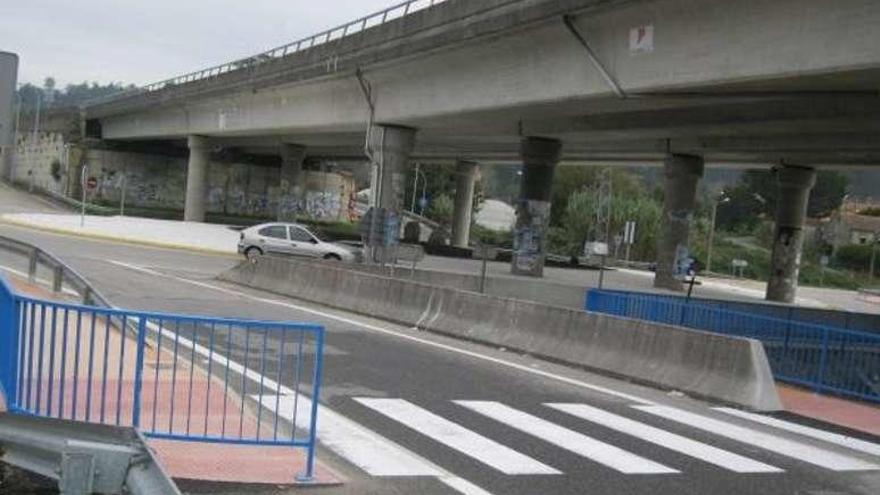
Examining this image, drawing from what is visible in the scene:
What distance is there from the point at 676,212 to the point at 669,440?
31018 mm

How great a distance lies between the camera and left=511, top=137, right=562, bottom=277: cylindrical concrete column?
1560 inches

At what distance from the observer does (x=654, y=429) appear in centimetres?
1050

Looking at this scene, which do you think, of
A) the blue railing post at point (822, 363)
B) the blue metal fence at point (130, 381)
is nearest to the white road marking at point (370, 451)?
the blue metal fence at point (130, 381)

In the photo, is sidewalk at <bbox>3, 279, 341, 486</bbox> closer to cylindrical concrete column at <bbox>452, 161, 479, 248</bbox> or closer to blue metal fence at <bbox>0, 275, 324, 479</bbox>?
blue metal fence at <bbox>0, 275, 324, 479</bbox>

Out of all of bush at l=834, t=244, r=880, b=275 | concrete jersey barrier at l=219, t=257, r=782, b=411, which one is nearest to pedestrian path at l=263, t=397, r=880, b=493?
concrete jersey barrier at l=219, t=257, r=782, b=411

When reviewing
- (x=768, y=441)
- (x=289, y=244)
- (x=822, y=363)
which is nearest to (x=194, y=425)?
(x=768, y=441)

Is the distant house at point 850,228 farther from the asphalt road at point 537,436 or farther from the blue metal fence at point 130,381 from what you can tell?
the blue metal fence at point 130,381

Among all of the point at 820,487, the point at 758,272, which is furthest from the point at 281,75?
the point at 758,272

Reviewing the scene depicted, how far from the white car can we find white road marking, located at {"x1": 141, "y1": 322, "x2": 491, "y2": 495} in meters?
26.4

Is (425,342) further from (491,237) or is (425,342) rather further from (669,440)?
(491,237)

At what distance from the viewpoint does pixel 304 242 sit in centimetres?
3694

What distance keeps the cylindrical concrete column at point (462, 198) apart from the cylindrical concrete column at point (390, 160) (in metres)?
34.9

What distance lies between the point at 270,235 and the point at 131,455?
3228 cm

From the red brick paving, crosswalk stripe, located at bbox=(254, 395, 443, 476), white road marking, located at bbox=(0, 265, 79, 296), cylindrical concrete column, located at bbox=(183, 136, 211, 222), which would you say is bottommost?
white road marking, located at bbox=(0, 265, 79, 296)
